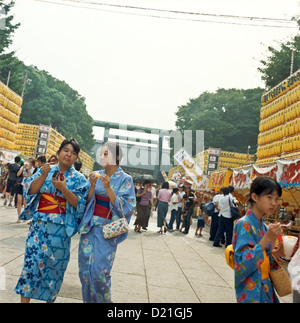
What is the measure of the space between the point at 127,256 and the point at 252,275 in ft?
16.8

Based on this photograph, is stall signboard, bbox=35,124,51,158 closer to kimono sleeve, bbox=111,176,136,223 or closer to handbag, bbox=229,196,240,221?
handbag, bbox=229,196,240,221

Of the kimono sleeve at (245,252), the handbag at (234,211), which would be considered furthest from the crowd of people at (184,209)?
the kimono sleeve at (245,252)

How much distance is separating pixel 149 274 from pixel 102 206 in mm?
2805

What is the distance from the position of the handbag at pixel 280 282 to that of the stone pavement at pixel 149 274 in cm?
227

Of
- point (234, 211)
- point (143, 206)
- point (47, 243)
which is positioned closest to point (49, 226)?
point (47, 243)

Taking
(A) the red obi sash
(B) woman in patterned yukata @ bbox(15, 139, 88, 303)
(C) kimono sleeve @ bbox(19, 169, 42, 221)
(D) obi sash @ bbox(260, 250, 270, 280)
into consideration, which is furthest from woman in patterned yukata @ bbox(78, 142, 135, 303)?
(D) obi sash @ bbox(260, 250, 270, 280)

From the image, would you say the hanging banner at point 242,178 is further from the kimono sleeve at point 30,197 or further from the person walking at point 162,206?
the kimono sleeve at point 30,197

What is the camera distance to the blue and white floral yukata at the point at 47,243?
3.40 meters

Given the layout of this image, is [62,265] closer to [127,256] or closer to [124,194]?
[124,194]

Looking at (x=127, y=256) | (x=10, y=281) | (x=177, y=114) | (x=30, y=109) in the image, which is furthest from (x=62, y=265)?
(x=177, y=114)

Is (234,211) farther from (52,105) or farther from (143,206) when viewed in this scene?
(52,105)

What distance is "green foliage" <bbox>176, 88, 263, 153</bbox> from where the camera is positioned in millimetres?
42844

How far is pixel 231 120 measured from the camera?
44.5 metres

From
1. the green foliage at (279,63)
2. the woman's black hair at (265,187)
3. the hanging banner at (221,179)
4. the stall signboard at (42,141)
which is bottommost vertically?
the woman's black hair at (265,187)
